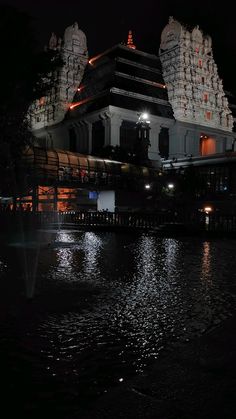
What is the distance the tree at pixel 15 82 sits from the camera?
21734mm

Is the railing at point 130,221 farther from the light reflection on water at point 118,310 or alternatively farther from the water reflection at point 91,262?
the light reflection on water at point 118,310

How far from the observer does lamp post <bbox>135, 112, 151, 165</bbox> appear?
3981cm

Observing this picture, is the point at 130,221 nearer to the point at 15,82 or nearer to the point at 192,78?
the point at 15,82

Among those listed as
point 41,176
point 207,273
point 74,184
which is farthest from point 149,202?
point 207,273

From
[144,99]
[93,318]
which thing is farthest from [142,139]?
[93,318]

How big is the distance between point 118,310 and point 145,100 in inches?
2134

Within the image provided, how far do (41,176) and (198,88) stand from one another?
1497 inches

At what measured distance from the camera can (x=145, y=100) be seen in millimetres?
56688

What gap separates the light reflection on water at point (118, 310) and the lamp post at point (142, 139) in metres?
30.8

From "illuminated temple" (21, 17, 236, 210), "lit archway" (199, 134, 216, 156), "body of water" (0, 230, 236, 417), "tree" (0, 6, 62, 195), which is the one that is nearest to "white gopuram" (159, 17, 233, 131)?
"illuminated temple" (21, 17, 236, 210)

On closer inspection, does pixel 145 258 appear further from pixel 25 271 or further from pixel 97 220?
pixel 97 220

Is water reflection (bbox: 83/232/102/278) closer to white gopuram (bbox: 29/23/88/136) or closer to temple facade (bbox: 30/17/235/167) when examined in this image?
temple facade (bbox: 30/17/235/167)

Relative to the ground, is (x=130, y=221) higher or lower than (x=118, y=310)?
higher

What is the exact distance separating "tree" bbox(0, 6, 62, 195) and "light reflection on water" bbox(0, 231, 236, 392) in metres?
12.7
